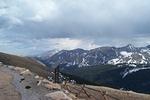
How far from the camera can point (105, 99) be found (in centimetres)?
7700

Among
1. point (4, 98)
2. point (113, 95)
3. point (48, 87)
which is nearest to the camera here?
point (4, 98)

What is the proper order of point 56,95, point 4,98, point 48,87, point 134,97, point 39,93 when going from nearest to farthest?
1. point 56,95
2. point 4,98
3. point 39,93
4. point 48,87
5. point 134,97

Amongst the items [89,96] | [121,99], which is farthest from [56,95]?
[121,99]

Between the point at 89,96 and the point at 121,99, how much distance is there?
41.9ft

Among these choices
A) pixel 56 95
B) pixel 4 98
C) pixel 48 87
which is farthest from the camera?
pixel 48 87

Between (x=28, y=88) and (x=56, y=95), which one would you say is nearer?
(x=56, y=95)

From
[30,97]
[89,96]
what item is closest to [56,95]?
[30,97]

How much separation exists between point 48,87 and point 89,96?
10775 millimetres

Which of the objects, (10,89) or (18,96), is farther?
(10,89)

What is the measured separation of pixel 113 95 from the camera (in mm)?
87250

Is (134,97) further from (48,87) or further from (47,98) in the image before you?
(47,98)

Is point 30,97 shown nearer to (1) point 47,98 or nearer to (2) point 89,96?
(1) point 47,98

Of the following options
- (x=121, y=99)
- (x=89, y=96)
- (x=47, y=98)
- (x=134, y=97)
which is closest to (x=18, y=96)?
(x=47, y=98)

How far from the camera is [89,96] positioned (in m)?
74.8
